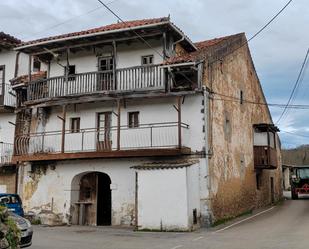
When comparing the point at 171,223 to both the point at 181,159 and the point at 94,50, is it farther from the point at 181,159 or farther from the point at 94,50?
the point at 94,50

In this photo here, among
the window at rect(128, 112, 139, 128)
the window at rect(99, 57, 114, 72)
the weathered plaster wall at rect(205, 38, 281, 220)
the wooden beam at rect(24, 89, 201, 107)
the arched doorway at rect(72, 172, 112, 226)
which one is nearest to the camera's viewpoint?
the wooden beam at rect(24, 89, 201, 107)

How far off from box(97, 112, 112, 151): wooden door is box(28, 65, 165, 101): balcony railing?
142 cm

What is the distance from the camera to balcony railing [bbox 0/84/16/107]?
24.5 meters

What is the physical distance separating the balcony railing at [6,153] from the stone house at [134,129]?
46.6 inches

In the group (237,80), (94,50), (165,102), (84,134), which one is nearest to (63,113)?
(84,134)

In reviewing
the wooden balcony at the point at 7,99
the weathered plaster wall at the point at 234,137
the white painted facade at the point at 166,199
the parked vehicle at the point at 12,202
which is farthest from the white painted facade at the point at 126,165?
the parked vehicle at the point at 12,202

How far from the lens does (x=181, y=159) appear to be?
19.2 m

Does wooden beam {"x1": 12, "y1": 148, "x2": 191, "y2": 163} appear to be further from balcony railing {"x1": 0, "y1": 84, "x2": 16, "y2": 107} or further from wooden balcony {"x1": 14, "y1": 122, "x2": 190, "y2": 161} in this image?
balcony railing {"x1": 0, "y1": 84, "x2": 16, "y2": 107}

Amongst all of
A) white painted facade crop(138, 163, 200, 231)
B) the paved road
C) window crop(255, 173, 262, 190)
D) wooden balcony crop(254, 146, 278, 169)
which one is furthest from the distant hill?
white painted facade crop(138, 163, 200, 231)

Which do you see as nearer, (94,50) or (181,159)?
(181,159)

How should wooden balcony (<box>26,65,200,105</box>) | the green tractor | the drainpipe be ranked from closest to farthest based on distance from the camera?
the drainpipe, wooden balcony (<box>26,65,200,105</box>), the green tractor

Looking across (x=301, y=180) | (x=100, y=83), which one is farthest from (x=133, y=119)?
(x=301, y=180)

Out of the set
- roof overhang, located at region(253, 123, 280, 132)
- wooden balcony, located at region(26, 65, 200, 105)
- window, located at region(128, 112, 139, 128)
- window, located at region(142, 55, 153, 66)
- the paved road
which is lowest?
the paved road

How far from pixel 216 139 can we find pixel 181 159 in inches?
83.7
